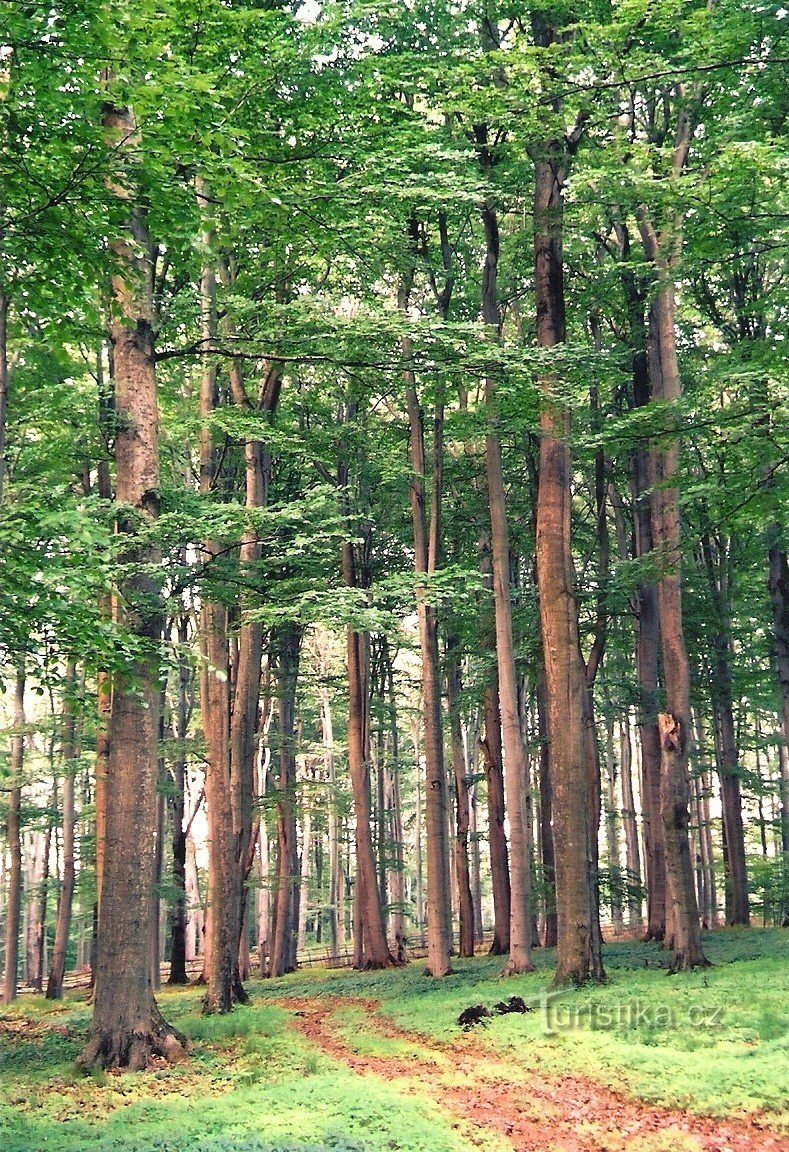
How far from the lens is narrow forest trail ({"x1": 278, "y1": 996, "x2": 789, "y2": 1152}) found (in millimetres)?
6840

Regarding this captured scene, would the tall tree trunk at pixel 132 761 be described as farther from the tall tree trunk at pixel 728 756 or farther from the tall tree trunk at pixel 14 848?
the tall tree trunk at pixel 728 756

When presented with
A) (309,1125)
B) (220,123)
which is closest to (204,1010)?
(309,1125)

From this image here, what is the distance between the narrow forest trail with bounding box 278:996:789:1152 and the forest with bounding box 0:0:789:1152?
0.20ft

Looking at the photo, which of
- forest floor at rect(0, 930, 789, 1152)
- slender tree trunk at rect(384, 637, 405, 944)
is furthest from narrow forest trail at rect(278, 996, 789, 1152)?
slender tree trunk at rect(384, 637, 405, 944)

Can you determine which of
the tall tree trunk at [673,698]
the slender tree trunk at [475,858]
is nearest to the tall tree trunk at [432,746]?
the tall tree trunk at [673,698]

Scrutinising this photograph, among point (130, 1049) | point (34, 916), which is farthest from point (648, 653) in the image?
point (34, 916)

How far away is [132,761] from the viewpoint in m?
10.4

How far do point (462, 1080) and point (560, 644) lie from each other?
6.46 metres

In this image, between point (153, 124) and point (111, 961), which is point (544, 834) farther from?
point (153, 124)

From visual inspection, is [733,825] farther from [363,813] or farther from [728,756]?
[363,813]

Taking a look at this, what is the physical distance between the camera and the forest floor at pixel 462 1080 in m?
6.85

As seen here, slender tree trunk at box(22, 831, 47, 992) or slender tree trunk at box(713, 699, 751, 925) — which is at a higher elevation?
slender tree trunk at box(713, 699, 751, 925)

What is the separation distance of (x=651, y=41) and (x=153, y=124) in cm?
918

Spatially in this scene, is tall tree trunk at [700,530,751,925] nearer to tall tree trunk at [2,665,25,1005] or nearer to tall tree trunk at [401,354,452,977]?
tall tree trunk at [401,354,452,977]
